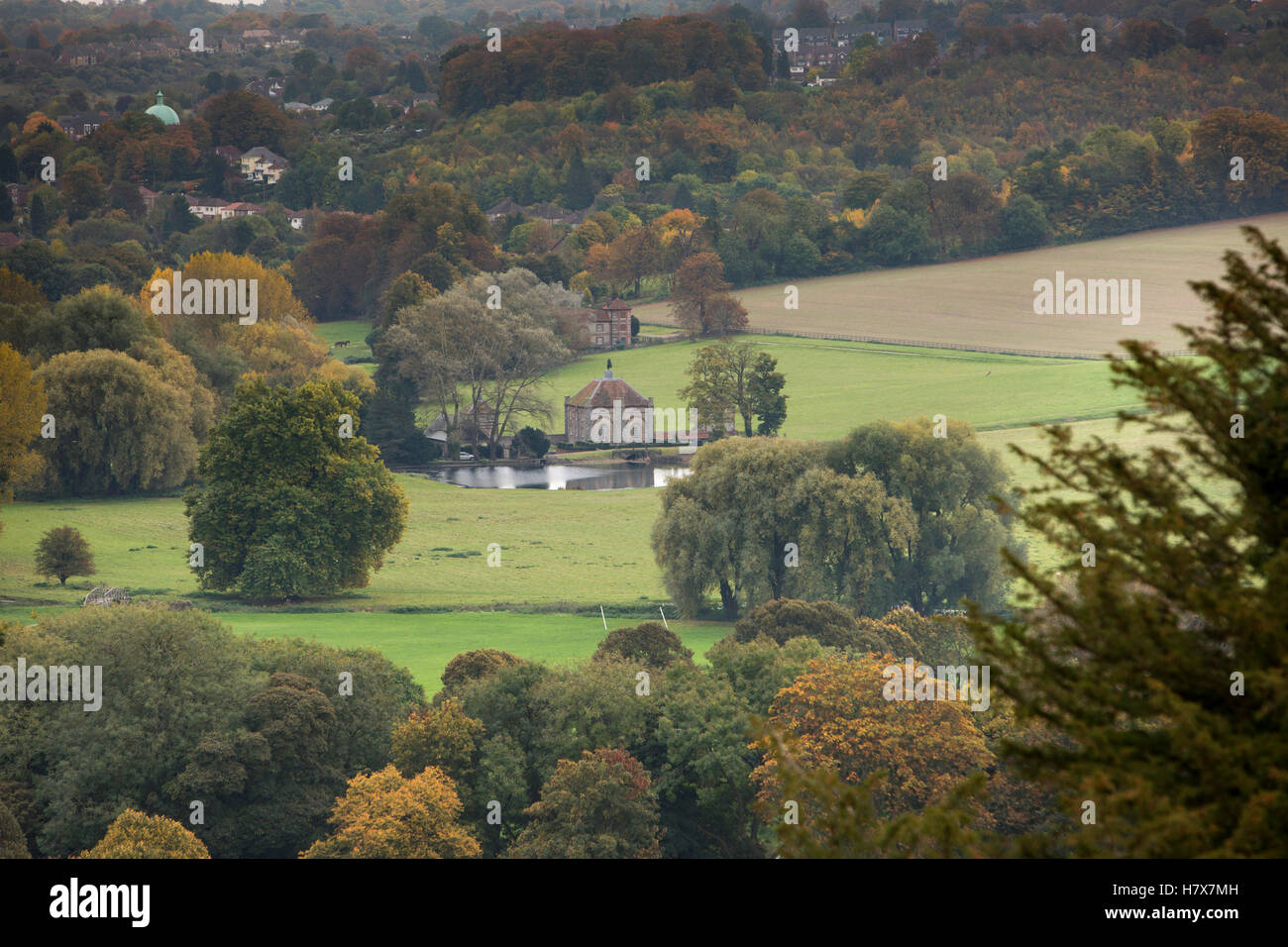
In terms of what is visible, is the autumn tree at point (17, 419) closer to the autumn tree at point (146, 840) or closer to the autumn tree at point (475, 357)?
the autumn tree at point (475, 357)

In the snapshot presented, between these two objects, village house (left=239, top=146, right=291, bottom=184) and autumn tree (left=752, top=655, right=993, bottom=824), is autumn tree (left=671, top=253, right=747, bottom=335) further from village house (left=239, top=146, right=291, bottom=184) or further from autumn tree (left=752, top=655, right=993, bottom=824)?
village house (left=239, top=146, right=291, bottom=184)

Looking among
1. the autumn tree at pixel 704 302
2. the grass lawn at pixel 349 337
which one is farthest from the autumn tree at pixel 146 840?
the autumn tree at pixel 704 302

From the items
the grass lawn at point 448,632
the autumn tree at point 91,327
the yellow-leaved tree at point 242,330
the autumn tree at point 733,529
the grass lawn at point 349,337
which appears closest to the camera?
the grass lawn at point 448,632

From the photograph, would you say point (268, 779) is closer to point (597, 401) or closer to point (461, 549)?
point (461, 549)

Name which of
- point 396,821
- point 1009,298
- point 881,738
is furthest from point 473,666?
point 1009,298

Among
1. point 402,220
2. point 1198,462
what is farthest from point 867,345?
point 1198,462

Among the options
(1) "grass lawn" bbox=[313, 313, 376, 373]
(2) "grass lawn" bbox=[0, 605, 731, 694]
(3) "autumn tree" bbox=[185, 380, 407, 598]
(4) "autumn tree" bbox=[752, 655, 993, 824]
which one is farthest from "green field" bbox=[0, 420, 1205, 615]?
(1) "grass lawn" bbox=[313, 313, 376, 373]
